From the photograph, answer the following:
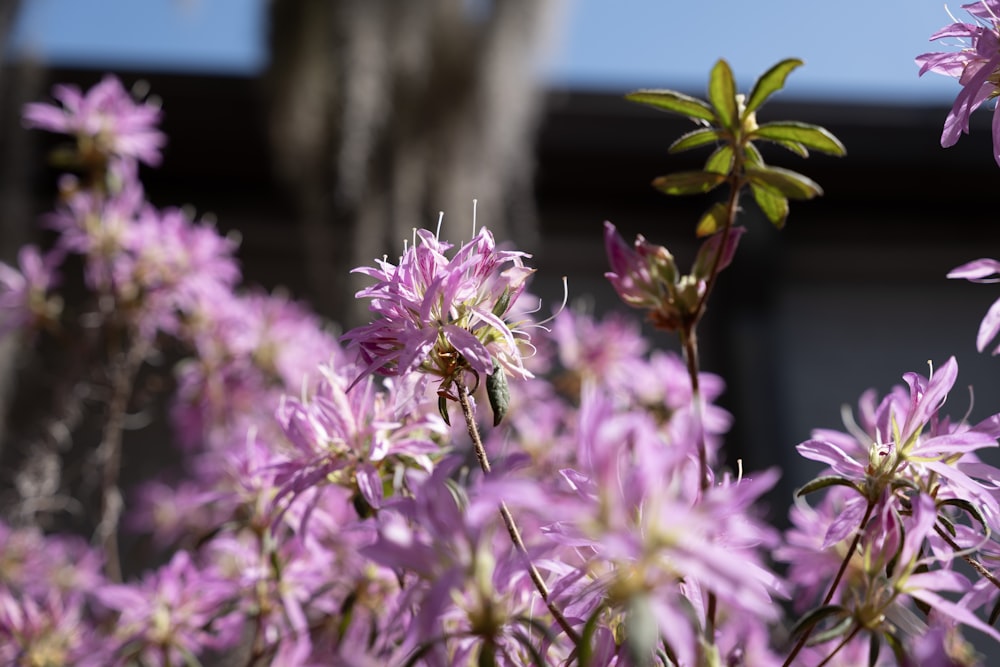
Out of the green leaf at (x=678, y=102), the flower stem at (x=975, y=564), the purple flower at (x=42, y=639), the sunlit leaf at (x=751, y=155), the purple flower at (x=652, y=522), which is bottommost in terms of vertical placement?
the purple flower at (x=42, y=639)

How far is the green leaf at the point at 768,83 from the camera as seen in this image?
1.66 ft

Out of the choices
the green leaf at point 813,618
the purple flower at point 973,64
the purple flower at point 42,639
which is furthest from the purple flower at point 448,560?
the purple flower at point 42,639

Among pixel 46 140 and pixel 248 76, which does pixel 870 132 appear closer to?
pixel 248 76

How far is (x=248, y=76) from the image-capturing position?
9.46ft

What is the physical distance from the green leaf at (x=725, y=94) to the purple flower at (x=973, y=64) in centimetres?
14

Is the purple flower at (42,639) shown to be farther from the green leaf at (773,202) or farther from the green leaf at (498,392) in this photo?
the green leaf at (773,202)

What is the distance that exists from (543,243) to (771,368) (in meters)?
0.87

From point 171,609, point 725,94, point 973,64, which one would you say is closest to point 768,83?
point 725,94

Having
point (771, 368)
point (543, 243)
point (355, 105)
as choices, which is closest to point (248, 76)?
point (355, 105)

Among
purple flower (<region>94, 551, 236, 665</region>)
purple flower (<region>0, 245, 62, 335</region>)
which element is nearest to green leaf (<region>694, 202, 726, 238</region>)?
purple flower (<region>94, 551, 236, 665</region>)

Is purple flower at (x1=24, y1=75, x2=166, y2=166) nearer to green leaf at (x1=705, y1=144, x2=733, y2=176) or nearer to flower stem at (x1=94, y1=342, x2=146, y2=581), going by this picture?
flower stem at (x1=94, y1=342, x2=146, y2=581)

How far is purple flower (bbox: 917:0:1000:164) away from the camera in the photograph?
0.54m

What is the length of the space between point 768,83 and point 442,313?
0.69 ft

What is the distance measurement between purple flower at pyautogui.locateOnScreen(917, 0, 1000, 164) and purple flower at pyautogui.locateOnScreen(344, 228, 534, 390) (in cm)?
26
